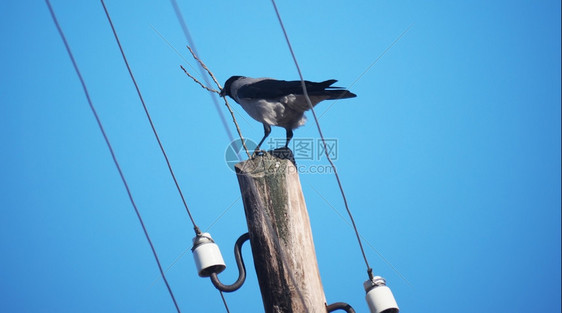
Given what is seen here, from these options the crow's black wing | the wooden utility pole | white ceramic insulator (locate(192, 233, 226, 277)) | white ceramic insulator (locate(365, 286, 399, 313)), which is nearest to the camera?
the wooden utility pole

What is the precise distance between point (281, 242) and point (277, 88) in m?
2.14

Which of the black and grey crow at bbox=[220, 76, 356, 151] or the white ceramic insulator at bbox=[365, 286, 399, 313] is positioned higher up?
the black and grey crow at bbox=[220, 76, 356, 151]

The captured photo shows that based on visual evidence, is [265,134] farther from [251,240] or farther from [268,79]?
[251,240]

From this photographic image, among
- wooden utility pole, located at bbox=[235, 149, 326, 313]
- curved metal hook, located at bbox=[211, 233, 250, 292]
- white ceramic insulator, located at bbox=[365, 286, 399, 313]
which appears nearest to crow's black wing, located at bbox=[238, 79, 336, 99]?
wooden utility pole, located at bbox=[235, 149, 326, 313]

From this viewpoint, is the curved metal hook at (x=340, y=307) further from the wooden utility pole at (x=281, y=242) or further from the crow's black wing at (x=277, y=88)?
the crow's black wing at (x=277, y=88)

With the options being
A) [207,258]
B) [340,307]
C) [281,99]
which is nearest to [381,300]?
[340,307]

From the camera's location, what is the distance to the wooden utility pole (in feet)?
9.15

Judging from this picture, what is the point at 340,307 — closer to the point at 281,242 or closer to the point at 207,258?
the point at 281,242

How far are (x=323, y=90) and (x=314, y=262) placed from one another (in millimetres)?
2071

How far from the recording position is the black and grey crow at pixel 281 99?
181 inches

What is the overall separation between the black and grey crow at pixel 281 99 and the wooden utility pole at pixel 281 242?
1.65 m

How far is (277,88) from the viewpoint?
4660mm

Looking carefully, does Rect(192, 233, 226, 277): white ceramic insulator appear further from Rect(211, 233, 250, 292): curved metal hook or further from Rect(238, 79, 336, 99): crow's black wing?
Rect(238, 79, 336, 99): crow's black wing

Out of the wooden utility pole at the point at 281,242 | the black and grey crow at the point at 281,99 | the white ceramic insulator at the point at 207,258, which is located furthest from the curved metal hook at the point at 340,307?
the black and grey crow at the point at 281,99
